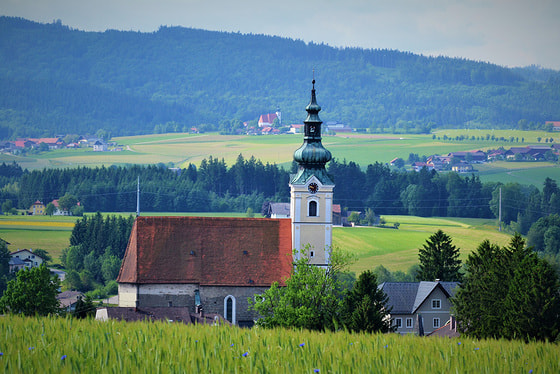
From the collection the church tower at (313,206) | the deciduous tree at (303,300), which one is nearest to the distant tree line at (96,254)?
the church tower at (313,206)

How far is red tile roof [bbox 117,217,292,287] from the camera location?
54094 mm

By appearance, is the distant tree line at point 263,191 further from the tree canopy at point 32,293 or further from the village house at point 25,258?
the tree canopy at point 32,293

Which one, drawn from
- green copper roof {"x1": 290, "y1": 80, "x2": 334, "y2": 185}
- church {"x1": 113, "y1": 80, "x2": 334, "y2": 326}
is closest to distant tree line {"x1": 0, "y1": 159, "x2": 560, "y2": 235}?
green copper roof {"x1": 290, "y1": 80, "x2": 334, "y2": 185}

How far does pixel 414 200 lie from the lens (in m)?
158

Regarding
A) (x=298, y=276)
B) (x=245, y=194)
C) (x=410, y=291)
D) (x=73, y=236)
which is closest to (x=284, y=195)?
(x=245, y=194)

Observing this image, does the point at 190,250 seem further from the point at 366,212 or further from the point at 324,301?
the point at 366,212

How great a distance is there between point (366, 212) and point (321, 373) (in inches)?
5172

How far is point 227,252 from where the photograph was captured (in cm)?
5522

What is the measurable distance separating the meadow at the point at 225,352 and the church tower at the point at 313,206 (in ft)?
109

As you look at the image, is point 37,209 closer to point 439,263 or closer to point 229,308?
point 439,263

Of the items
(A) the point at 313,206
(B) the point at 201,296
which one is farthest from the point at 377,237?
(B) the point at 201,296

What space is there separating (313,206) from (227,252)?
605 cm

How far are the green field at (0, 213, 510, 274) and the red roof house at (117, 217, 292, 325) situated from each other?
142ft

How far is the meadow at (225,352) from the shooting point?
15.3m
